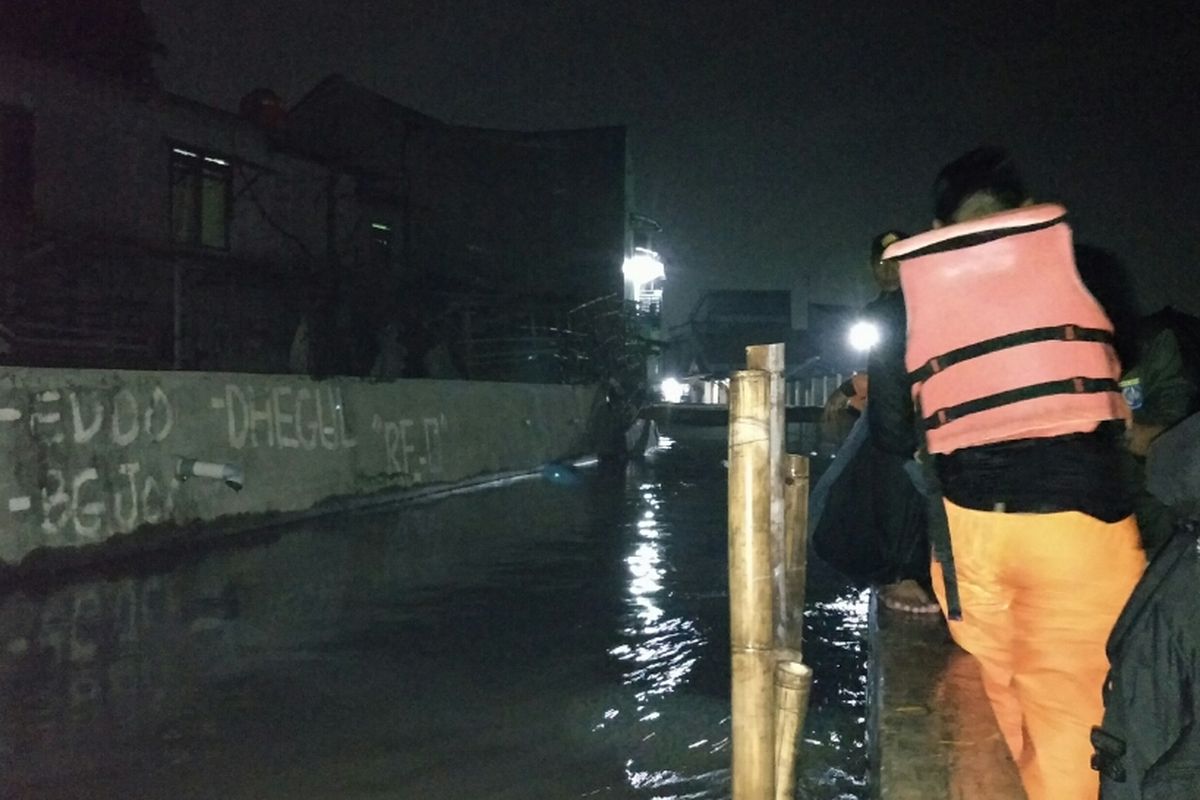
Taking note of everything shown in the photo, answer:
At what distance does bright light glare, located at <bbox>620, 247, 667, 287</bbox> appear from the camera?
1536 inches

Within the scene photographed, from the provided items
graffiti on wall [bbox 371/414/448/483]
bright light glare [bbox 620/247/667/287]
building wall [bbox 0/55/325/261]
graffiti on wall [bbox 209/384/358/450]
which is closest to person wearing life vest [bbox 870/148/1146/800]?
graffiti on wall [bbox 209/384/358/450]

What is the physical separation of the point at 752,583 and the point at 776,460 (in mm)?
462

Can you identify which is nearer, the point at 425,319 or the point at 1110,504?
the point at 1110,504

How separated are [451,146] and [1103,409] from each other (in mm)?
30483

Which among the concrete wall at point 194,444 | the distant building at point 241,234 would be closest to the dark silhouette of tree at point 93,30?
the distant building at point 241,234

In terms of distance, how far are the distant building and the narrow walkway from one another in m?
13.5

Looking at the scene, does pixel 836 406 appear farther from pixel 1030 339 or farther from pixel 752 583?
pixel 1030 339

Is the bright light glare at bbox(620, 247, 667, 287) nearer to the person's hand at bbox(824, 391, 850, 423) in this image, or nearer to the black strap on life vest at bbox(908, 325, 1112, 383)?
the person's hand at bbox(824, 391, 850, 423)

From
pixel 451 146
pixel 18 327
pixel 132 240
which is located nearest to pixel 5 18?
pixel 132 240

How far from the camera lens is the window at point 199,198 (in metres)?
18.7

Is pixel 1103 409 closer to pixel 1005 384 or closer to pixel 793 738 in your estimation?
pixel 1005 384

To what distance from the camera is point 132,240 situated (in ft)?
56.0

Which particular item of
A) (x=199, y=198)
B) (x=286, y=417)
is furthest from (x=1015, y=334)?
(x=199, y=198)

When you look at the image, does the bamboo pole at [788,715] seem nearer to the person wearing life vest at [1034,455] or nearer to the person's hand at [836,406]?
the person wearing life vest at [1034,455]
